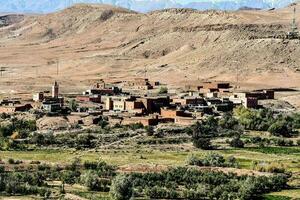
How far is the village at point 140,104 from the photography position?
71.1 m

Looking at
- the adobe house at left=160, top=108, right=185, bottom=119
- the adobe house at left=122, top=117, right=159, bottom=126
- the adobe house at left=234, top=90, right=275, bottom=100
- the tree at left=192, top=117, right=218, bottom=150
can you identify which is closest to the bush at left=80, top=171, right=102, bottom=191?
the tree at left=192, top=117, right=218, bottom=150

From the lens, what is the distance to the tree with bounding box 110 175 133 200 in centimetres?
4191

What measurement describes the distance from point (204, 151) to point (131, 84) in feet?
139

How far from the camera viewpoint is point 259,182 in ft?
150

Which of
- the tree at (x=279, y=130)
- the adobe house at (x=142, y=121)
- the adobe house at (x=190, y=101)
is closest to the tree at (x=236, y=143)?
the tree at (x=279, y=130)

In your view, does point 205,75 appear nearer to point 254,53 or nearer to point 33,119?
point 254,53

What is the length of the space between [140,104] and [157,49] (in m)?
57.8

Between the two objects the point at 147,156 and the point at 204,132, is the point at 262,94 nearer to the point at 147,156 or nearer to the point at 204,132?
the point at 204,132

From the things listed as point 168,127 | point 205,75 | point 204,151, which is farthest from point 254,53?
point 204,151

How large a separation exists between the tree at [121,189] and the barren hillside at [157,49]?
58176mm

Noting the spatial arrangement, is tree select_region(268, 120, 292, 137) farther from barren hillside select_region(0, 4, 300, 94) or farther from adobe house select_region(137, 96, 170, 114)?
barren hillside select_region(0, 4, 300, 94)

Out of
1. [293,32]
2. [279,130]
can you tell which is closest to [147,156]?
[279,130]

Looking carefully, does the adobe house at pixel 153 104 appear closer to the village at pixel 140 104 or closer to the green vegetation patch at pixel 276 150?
the village at pixel 140 104

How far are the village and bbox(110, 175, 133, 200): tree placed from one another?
86.1ft
